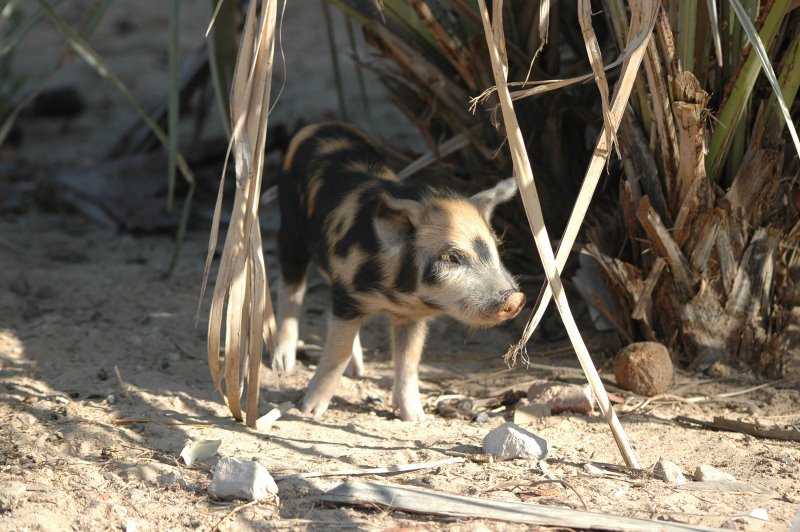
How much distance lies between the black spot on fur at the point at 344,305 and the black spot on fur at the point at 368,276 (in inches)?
2.8

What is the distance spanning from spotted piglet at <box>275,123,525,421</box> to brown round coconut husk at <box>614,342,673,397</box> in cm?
73

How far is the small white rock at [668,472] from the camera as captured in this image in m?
3.52

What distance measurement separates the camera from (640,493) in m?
3.42

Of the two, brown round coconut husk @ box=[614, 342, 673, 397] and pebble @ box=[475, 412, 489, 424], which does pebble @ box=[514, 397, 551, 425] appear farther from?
brown round coconut husk @ box=[614, 342, 673, 397]

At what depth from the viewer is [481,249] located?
4203mm

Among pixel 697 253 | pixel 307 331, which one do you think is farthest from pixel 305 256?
pixel 697 253

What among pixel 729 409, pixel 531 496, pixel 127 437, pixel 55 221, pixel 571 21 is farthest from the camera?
pixel 55 221

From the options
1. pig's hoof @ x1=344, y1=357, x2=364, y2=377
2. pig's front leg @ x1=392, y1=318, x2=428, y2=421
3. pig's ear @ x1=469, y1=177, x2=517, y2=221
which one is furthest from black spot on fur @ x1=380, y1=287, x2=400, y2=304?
pig's hoof @ x1=344, y1=357, x2=364, y2=377

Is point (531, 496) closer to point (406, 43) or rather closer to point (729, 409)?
point (729, 409)

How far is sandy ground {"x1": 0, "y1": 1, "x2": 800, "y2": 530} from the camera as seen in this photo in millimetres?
3311

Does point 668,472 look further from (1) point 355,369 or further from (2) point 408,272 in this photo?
(1) point 355,369

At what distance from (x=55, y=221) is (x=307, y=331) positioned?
2.56 meters

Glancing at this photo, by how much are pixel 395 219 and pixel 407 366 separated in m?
0.70

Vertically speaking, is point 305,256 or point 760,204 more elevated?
point 760,204
